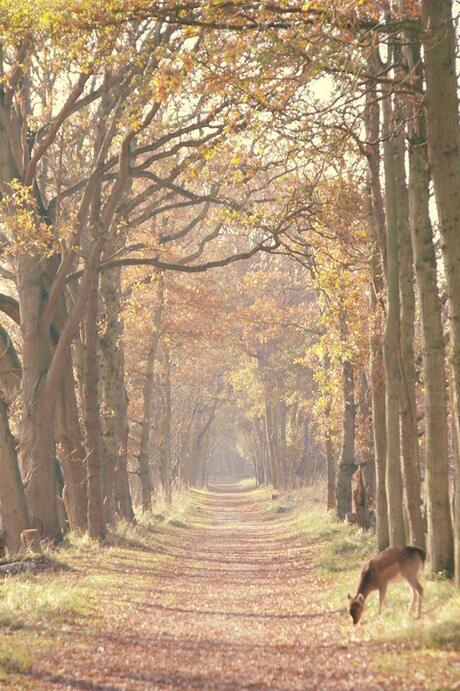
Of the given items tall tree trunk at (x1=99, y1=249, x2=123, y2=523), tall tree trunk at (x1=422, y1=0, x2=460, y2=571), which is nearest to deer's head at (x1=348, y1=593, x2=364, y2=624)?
tall tree trunk at (x1=422, y1=0, x2=460, y2=571)

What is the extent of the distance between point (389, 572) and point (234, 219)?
28.0 feet

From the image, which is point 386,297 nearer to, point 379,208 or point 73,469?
point 379,208

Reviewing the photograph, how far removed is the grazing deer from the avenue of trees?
54 cm

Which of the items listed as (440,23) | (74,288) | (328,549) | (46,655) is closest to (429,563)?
(46,655)

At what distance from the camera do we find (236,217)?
16453mm

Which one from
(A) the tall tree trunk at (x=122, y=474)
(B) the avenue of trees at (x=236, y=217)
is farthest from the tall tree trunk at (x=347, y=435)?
(A) the tall tree trunk at (x=122, y=474)

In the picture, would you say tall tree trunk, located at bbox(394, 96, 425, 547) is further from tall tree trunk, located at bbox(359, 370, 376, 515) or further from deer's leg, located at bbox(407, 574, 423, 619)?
tall tree trunk, located at bbox(359, 370, 376, 515)

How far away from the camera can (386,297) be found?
46.5 feet

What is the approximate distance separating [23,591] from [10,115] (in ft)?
37.9

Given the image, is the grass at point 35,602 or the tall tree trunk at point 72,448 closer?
the grass at point 35,602

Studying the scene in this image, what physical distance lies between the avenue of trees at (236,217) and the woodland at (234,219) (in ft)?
0.16

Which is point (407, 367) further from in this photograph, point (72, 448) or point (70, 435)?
point (72, 448)

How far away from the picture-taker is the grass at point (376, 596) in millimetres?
8711

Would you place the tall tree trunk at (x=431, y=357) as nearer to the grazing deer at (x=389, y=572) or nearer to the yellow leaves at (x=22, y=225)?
the grazing deer at (x=389, y=572)
